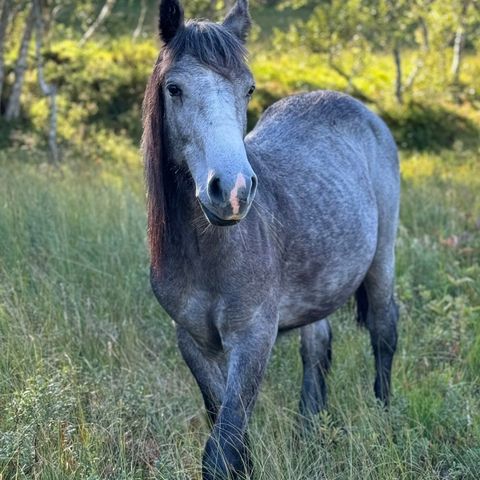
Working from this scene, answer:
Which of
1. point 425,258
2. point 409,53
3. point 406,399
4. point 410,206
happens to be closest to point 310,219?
point 406,399

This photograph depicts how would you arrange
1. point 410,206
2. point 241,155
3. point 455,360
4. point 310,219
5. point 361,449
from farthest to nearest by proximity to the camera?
point 410,206
point 455,360
point 310,219
point 361,449
point 241,155

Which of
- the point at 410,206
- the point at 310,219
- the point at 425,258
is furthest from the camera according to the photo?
the point at 410,206

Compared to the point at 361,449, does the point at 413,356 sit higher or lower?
lower

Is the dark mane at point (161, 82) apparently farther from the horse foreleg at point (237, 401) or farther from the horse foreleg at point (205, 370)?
the horse foreleg at point (237, 401)

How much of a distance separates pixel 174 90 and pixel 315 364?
2.01m

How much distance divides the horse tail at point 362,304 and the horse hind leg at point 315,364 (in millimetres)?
281

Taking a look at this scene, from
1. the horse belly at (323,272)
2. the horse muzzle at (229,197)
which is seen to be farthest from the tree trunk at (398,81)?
the horse muzzle at (229,197)

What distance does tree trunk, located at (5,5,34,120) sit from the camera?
36.9 feet

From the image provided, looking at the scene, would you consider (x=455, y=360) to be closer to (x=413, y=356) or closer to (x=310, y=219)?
(x=413, y=356)

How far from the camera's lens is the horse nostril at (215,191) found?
243 centimetres

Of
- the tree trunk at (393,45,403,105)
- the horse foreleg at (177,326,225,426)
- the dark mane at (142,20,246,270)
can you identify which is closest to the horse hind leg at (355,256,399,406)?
the horse foreleg at (177,326,225,426)

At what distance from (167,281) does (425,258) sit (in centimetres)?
326

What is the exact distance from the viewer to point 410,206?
7660mm

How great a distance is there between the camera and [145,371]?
4.06 m
